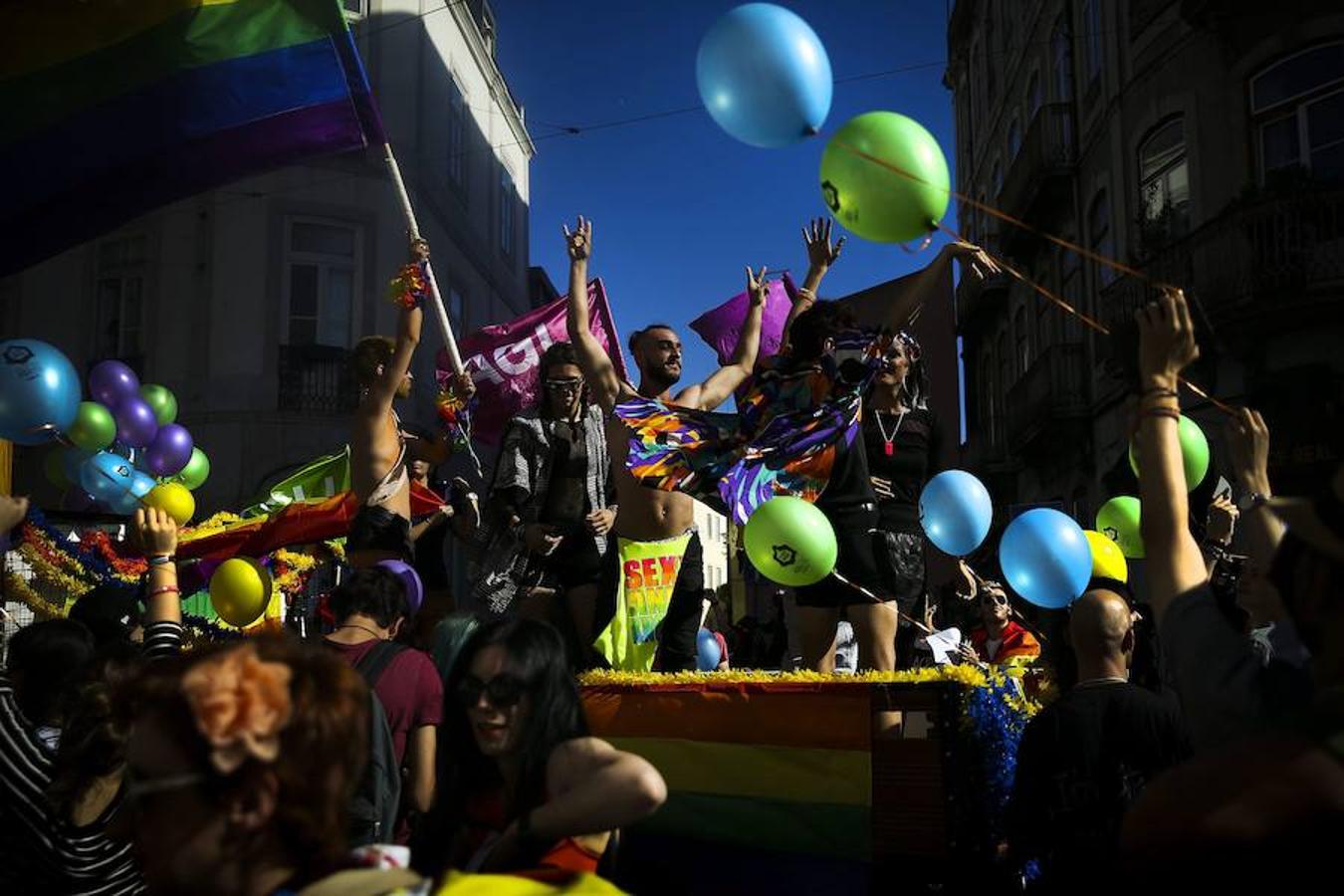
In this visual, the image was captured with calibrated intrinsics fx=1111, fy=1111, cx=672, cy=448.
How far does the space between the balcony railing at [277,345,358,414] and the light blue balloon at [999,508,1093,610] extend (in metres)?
13.5

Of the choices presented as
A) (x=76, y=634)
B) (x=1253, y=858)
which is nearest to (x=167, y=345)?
(x=76, y=634)

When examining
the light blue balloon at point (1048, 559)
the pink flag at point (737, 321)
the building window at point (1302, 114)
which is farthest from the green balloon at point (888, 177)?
the building window at point (1302, 114)

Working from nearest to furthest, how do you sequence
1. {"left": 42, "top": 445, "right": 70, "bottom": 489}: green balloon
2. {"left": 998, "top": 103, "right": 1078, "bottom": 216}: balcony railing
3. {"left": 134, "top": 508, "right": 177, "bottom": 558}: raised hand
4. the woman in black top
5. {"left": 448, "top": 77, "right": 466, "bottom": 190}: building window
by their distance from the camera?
{"left": 134, "top": 508, "right": 177, "bottom": 558}: raised hand < the woman in black top < {"left": 42, "top": 445, "right": 70, "bottom": 489}: green balloon < {"left": 998, "top": 103, "right": 1078, "bottom": 216}: balcony railing < {"left": 448, "top": 77, "right": 466, "bottom": 190}: building window

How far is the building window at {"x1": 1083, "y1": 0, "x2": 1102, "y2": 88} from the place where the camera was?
17562 millimetres

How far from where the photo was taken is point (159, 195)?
238 inches

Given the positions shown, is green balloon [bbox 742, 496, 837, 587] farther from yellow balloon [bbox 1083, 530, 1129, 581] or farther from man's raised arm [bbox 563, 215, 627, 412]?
yellow balloon [bbox 1083, 530, 1129, 581]

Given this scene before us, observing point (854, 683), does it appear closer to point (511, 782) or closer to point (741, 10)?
point (511, 782)

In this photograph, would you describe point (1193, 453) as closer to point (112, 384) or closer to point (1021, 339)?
point (112, 384)

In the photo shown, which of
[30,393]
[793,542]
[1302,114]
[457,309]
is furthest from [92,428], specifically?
[1302,114]

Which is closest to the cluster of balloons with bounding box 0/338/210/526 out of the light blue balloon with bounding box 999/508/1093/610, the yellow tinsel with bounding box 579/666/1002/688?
the yellow tinsel with bounding box 579/666/1002/688

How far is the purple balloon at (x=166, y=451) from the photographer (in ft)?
31.2

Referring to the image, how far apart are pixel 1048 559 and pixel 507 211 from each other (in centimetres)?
2121

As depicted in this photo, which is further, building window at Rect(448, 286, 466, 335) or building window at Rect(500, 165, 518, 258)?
building window at Rect(500, 165, 518, 258)

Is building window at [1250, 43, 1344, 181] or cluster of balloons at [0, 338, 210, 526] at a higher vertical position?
building window at [1250, 43, 1344, 181]
